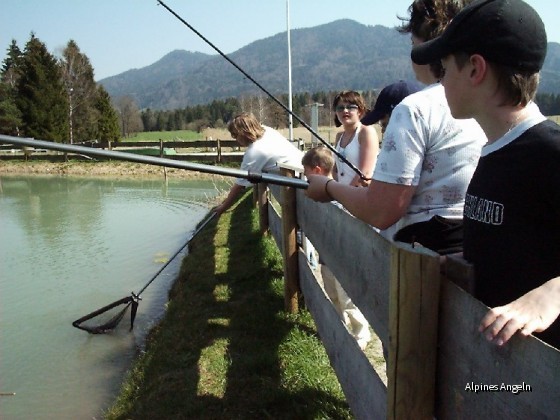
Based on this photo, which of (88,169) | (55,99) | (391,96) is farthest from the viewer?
(55,99)

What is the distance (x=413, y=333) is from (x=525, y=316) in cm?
46

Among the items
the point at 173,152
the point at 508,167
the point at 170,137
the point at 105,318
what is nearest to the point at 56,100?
the point at 173,152

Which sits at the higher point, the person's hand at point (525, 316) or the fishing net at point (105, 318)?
the person's hand at point (525, 316)

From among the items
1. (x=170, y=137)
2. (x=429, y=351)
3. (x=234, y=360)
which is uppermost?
(x=429, y=351)

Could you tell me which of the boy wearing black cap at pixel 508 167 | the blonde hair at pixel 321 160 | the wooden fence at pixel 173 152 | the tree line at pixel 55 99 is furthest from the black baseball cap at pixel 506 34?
the tree line at pixel 55 99

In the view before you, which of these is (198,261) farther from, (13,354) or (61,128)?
(61,128)

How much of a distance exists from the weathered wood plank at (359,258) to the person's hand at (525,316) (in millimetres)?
705

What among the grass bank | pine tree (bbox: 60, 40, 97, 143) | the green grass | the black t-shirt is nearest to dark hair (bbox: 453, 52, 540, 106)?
the black t-shirt

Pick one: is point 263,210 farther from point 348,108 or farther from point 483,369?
point 483,369

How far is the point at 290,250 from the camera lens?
4.66 meters

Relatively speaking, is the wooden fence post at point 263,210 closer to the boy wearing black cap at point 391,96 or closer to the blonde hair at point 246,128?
the blonde hair at point 246,128

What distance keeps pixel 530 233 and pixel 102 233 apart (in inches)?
445

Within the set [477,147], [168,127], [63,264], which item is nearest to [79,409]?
[477,147]

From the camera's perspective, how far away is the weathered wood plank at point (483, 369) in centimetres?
108
